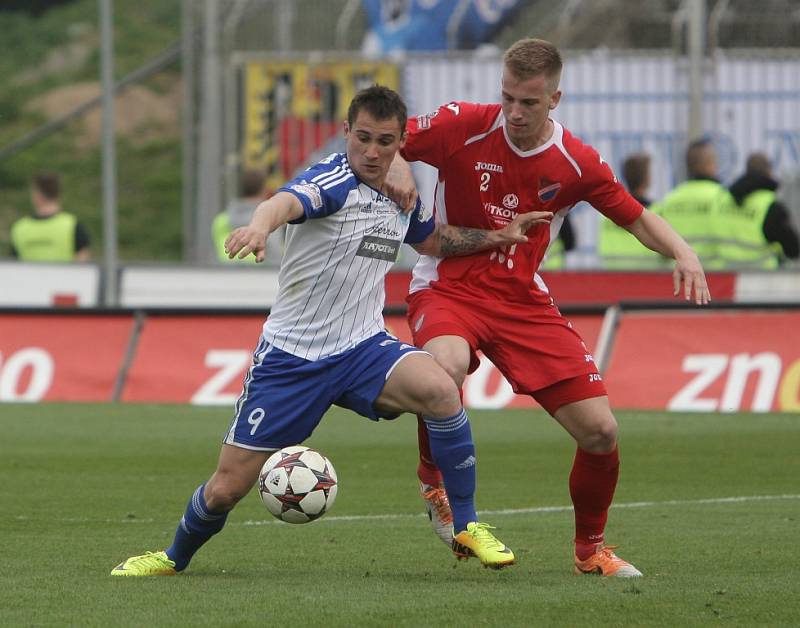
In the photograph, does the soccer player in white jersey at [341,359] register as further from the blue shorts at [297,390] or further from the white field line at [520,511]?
the white field line at [520,511]

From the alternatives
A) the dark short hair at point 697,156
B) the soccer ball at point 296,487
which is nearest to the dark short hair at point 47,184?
the dark short hair at point 697,156

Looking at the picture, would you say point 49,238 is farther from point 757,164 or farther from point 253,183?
point 757,164

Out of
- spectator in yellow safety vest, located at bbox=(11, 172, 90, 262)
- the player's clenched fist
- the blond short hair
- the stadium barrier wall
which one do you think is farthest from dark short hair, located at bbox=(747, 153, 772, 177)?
the player's clenched fist

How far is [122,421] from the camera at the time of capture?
14.4 meters

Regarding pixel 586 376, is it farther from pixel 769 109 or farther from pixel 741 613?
pixel 769 109

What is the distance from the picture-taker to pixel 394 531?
895 centimetres

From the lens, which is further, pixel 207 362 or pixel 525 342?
pixel 207 362

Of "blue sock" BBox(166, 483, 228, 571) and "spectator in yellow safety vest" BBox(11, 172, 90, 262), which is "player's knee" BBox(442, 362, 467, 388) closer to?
"blue sock" BBox(166, 483, 228, 571)

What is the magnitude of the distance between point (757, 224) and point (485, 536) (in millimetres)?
10036

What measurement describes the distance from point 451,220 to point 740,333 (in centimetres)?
765

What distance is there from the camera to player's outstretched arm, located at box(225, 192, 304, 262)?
633 cm

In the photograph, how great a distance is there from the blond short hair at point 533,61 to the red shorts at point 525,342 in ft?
3.36

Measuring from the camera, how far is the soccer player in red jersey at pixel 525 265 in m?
7.68

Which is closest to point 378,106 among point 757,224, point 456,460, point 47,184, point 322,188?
point 322,188
